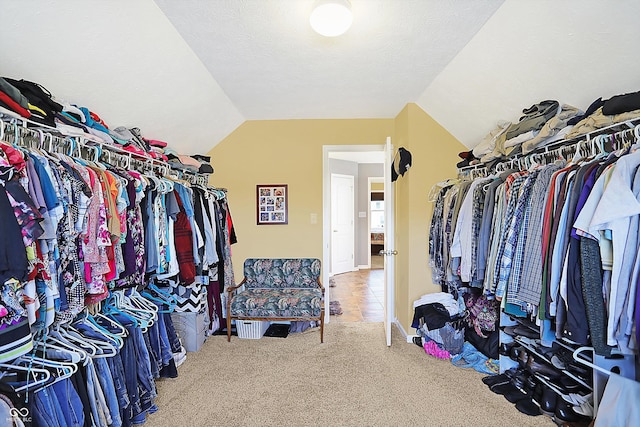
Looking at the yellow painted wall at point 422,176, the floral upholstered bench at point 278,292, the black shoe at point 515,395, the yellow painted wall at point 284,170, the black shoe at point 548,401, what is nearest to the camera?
the black shoe at point 548,401

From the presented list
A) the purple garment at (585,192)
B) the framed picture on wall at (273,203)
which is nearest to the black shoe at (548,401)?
the purple garment at (585,192)

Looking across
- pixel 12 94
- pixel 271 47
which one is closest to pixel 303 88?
pixel 271 47

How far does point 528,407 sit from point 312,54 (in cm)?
284

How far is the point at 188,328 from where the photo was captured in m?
3.04

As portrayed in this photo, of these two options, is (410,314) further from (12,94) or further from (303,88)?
(12,94)

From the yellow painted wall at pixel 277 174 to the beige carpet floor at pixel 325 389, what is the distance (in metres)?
1.14

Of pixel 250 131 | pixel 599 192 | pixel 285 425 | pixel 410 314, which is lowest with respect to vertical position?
pixel 285 425

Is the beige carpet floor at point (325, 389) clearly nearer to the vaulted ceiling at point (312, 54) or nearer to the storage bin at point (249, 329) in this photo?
the storage bin at point (249, 329)

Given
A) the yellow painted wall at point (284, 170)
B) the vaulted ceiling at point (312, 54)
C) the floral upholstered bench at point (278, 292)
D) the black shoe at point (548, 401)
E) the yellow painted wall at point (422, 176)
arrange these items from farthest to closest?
the yellow painted wall at point (284, 170) < the yellow painted wall at point (422, 176) < the floral upholstered bench at point (278, 292) < the black shoe at point (548, 401) < the vaulted ceiling at point (312, 54)

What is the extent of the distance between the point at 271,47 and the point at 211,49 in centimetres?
43

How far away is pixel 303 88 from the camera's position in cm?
303

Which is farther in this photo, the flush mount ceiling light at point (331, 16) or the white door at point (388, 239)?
the white door at point (388, 239)

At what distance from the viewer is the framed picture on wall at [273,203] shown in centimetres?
393

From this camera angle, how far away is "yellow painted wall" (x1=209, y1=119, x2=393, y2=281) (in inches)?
154
